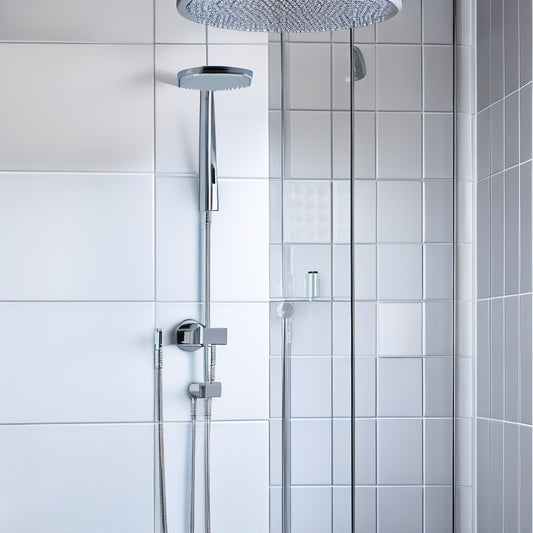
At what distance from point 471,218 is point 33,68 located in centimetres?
110

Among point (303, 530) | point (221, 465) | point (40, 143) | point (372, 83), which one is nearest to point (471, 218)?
point (372, 83)

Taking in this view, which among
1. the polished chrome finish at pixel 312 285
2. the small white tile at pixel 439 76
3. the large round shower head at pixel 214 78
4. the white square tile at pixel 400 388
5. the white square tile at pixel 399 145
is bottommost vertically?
the white square tile at pixel 400 388

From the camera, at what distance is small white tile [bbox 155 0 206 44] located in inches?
82.7

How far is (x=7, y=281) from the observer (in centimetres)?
206

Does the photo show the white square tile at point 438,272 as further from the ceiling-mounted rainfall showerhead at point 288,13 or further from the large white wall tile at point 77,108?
the large white wall tile at point 77,108

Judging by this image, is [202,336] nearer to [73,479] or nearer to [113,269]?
[113,269]

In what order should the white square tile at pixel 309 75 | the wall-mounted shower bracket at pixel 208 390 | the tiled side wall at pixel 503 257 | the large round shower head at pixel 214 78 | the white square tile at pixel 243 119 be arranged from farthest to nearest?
the white square tile at pixel 243 119
the wall-mounted shower bracket at pixel 208 390
the large round shower head at pixel 214 78
the white square tile at pixel 309 75
the tiled side wall at pixel 503 257

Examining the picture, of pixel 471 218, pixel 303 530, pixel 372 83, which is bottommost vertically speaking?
pixel 303 530

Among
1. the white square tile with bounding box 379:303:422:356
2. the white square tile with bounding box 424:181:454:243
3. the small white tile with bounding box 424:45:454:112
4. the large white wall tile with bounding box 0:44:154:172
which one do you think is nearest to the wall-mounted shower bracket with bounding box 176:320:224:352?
the large white wall tile with bounding box 0:44:154:172

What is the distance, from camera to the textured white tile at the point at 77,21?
2.08 metres

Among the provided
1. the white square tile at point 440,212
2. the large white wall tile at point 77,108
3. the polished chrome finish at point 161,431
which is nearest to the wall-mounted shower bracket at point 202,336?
the polished chrome finish at point 161,431

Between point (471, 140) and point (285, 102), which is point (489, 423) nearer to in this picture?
point (471, 140)

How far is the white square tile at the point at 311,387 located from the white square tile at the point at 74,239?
1.40 ft

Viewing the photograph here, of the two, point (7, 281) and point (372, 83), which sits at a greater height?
point (372, 83)
